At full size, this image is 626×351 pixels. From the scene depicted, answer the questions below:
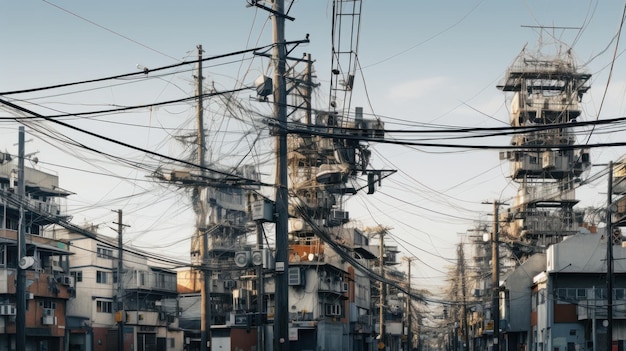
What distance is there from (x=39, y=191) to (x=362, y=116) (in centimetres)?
5488

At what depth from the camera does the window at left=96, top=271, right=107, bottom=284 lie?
90.2 meters

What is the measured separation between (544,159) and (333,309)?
3282 cm

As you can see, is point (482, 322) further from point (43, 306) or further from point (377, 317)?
point (43, 306)

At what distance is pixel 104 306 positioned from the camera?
3529 inches

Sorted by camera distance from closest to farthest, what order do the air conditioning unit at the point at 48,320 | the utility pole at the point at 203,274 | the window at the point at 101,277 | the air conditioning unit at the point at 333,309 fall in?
the utility pole at the point at 203,274 < the air conditioning unit at the point at 48,320 < the air conditioning unit at the point at 333,309 < the window at the point at 101,277

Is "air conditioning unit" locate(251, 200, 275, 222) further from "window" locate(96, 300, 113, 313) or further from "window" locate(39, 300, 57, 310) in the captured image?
"window" locate(96, 300, 113, 313)

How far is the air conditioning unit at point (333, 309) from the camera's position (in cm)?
7706

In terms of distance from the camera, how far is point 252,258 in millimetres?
30531

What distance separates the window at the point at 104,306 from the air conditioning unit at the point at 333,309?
2456 cm

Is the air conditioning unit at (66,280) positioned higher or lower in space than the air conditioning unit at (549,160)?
lower

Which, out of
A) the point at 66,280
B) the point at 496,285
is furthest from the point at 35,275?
the point at 496,285

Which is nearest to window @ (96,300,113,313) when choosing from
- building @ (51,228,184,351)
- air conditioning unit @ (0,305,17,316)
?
building @ (51,228,184,351)

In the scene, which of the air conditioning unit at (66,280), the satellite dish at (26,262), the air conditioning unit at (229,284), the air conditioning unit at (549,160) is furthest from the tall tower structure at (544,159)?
the satellite dish at (26,262)

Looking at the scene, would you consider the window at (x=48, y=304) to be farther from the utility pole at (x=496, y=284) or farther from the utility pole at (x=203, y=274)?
the utility pole at (x=496, y=284)
